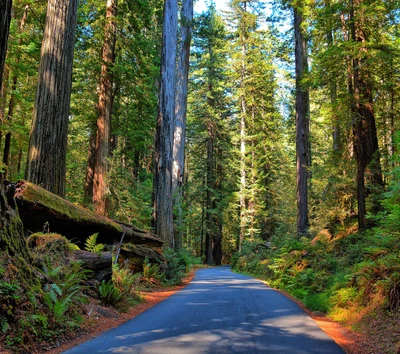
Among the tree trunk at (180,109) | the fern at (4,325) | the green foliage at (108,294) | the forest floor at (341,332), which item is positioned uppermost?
the tree trunk at (180,109)

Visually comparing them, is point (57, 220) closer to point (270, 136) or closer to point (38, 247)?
point (38, 247)

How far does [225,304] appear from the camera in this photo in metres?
7.84

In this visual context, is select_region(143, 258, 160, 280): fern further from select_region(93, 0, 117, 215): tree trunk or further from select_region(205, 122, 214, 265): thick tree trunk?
select_region(205, 122, 214, 265): thick tree trunk

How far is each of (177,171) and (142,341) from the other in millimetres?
15800

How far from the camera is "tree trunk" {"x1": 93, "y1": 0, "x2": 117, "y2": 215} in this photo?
49.6 feet

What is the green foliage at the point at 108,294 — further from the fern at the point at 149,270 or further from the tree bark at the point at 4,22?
the tree bark at the point at 4,22

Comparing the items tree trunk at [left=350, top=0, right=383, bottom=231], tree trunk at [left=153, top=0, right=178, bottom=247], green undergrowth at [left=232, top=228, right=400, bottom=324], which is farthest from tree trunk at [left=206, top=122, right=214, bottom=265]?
tree trunk at [left=350, top=0, right=383, bottom=231]

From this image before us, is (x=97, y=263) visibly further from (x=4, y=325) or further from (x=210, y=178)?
(x=210, y=178)

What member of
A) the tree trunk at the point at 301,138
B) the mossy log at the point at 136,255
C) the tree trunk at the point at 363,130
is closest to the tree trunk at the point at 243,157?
the tree trunk at the point at 301,138

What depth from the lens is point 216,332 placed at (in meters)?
5.31

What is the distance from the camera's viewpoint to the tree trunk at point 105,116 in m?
15.1

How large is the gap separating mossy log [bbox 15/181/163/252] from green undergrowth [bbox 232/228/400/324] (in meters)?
5.75

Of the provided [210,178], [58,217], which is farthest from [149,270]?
[210,178]

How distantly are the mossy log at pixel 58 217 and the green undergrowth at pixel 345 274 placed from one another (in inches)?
226
